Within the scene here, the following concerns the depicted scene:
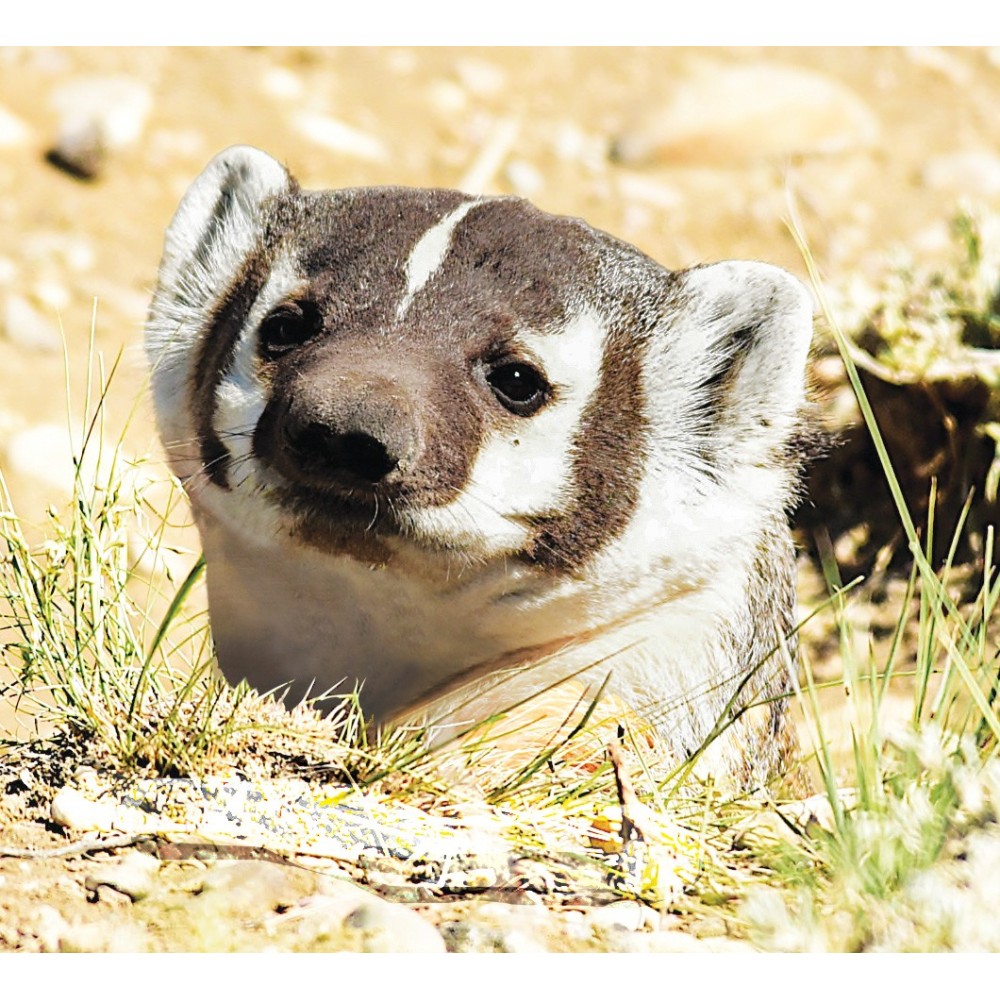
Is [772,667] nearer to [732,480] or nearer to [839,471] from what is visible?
[732,480]

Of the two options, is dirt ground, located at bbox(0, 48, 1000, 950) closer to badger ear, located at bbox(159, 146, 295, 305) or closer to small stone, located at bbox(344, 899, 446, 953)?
badger ear, located at bbox(159, 146, 295, 305)

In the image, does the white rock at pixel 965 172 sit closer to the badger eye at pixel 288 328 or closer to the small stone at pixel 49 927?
the badger eye at pixel 288 328

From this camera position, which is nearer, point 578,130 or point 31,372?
point 31,372

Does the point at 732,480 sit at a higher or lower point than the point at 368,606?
higher

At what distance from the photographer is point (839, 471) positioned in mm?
5152

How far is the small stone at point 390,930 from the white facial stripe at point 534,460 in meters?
0.67

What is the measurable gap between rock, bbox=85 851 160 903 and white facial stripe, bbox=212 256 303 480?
73cm

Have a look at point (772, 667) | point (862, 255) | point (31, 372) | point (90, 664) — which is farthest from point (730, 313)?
point (862, 255)

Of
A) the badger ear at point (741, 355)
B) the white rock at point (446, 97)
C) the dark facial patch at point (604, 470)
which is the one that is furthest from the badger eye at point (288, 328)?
the white rock at point (446, 97)

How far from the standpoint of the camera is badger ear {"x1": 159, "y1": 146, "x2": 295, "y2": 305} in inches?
126

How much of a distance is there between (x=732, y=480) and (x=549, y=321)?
490mm

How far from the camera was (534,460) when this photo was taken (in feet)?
9.18

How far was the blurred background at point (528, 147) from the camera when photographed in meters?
5.76

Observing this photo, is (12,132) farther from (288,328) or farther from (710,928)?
(710,928)
